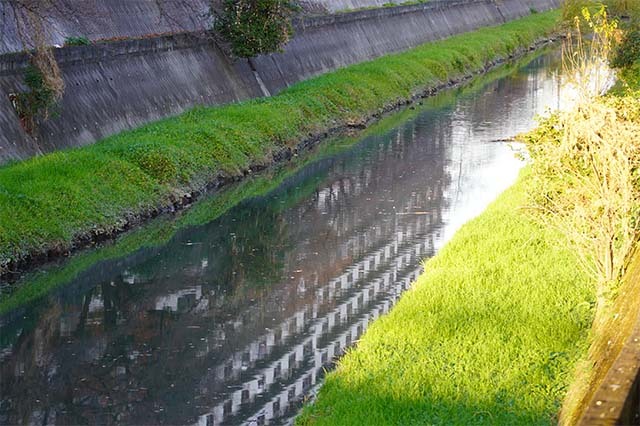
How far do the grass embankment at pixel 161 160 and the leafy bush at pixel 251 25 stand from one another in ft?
4.11

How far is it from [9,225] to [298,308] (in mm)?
3890

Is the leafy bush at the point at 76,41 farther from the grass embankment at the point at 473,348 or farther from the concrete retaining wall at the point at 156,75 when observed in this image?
the grass embankment at the point at 473,348

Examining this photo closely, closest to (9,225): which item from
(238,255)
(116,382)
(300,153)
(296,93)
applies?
(238,255)

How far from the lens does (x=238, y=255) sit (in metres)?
15.9

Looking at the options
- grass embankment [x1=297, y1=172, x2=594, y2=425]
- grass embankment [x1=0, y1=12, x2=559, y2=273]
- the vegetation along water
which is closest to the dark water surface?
grass embankment [x1=0, y1=12, x2=559, y2=273]

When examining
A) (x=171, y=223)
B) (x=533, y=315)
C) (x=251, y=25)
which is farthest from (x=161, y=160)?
(x=533, y=315)

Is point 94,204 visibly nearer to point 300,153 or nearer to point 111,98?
point 111,98

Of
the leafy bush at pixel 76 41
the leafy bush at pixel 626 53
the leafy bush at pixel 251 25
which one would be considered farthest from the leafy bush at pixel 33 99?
the leafy bush at pixel 626 53

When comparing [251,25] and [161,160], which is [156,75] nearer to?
[251,25]

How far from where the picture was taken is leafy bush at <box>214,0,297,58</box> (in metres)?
25.7

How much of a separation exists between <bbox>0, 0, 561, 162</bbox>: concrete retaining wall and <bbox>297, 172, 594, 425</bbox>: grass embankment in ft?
26.6

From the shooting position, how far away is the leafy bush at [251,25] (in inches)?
1013

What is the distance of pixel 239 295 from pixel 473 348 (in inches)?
186

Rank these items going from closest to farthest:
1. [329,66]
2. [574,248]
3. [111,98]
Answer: [574,248], [111,98], [329,66]
